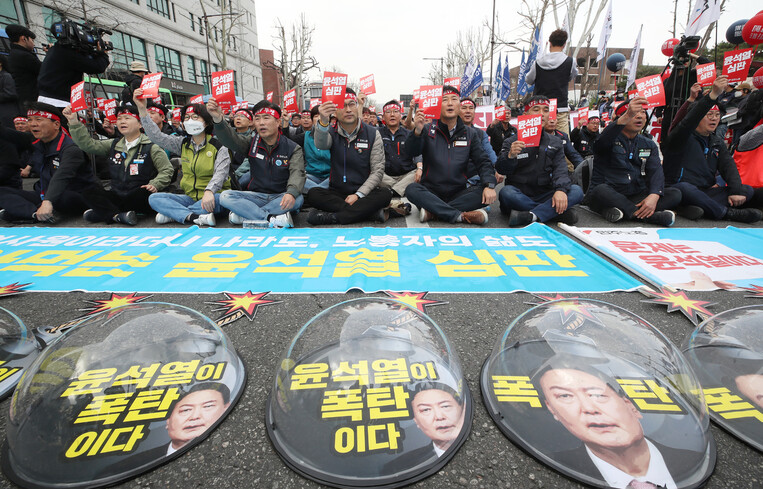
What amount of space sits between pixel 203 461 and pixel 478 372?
115cm

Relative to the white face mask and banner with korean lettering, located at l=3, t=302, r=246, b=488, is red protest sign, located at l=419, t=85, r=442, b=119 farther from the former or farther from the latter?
banner with korean lettering, located at l=3, t=302, r=246, b=488

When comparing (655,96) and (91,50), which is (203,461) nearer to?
(655,96)

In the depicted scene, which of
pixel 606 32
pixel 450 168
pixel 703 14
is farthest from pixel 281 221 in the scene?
pixel 606 32

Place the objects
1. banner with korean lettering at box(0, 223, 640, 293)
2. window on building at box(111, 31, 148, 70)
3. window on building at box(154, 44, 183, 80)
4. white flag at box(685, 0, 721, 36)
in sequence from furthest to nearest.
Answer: window on building at box(154, 44, 183, 80) → window on building at box(111, 31, 148, 70) → white flag at box(685, 0, 721, 36) → banner with korean lettering at box(0, 223, 640, 293)

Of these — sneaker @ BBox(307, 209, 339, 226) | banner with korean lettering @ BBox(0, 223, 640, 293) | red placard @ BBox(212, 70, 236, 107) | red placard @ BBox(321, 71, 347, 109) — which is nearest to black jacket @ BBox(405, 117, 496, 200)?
banner with korean lettering @ BBox(0, 223, 640, 293)

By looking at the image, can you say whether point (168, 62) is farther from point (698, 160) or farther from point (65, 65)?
point (698, 160)

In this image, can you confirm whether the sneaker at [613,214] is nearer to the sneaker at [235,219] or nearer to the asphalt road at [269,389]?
the asphalt road at [269,389]

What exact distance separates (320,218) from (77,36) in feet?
14.0

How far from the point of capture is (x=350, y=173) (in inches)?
179

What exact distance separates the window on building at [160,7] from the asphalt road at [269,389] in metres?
29.6

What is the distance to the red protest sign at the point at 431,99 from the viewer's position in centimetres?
396

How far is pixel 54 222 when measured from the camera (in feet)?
14.4

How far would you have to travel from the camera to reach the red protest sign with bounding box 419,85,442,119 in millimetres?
3957

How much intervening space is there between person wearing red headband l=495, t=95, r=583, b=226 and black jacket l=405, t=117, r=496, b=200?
281 millimetres
